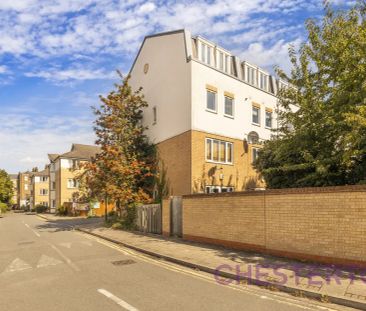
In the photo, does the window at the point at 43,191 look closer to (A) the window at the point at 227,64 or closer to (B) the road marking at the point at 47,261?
(A) the window at the point at 227,64

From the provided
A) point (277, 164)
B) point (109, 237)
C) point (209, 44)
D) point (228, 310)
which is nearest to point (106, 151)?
point (109, 237)

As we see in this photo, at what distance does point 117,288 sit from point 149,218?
10.2 m

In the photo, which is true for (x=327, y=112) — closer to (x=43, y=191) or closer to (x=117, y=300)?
(x=117, y=300)

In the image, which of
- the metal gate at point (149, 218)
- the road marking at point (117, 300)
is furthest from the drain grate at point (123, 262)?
the metal gate at point (149, 218)

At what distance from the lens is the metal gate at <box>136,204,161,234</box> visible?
1722 cm

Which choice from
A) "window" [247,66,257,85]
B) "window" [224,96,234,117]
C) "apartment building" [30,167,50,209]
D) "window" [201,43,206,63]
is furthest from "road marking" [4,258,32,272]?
"apartment building" [30,167,50,209]

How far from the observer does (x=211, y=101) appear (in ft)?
72.9

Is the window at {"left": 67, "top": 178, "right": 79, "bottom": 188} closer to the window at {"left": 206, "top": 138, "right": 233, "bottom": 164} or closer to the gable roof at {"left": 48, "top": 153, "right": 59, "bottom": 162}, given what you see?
the gable roof at {"left": 48, "top": 153, "right": 59, "bottom": 162}

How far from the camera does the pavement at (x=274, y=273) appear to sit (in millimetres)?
6910

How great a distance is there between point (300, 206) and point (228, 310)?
4.72 m

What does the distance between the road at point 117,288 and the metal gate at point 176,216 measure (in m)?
3.71

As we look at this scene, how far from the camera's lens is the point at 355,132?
9.78 meters

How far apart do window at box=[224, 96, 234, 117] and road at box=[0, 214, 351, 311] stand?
13576mm

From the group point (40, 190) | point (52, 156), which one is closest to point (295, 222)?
point (52, 156)
